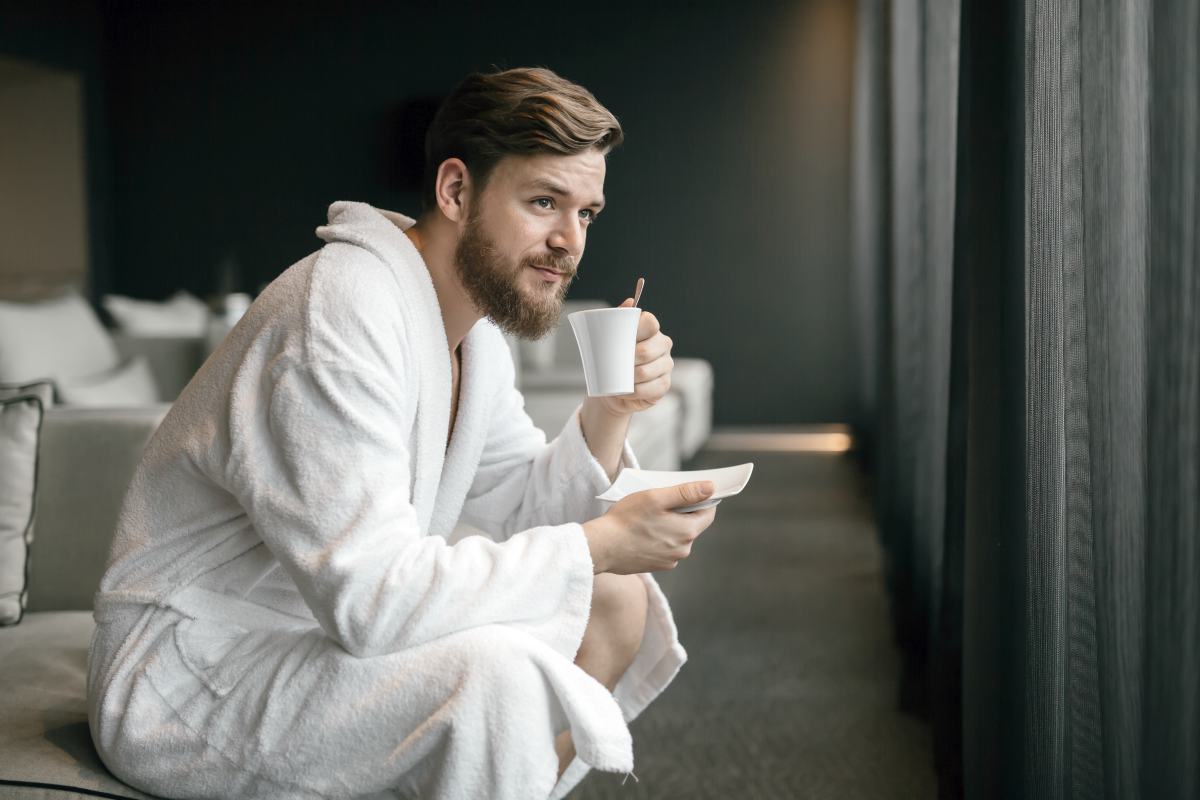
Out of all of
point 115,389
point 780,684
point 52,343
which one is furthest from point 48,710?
point 52,343

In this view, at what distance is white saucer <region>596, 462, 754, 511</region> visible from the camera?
52.7 inches

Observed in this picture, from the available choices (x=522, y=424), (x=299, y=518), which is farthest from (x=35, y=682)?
(x=522, y=424)

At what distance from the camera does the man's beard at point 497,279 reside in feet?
4.70

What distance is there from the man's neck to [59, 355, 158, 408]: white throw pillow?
1.47m

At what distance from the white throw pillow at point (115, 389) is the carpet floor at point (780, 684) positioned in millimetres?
1473

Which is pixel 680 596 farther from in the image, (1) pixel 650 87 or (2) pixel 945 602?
(1) pixel 650 87

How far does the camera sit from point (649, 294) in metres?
7.19

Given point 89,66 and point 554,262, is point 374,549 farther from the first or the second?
point 89,66

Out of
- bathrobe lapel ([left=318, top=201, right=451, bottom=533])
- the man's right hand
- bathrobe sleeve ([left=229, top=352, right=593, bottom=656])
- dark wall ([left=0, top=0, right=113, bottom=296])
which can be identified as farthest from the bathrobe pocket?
dark wall ([left=0, top=0, right=113, bottom=296])

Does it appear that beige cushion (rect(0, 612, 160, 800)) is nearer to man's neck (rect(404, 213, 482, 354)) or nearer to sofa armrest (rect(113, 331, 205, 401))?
man's neck (rect(404, 213, 482, 354))

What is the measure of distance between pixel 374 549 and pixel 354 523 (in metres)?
0.03

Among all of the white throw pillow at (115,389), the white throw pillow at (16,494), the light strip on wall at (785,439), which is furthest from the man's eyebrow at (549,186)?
the light strip on wall at (785,439)

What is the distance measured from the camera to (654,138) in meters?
7.18

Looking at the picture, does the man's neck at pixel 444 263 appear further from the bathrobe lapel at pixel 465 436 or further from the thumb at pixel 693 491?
the thumb at pixel 693 491
